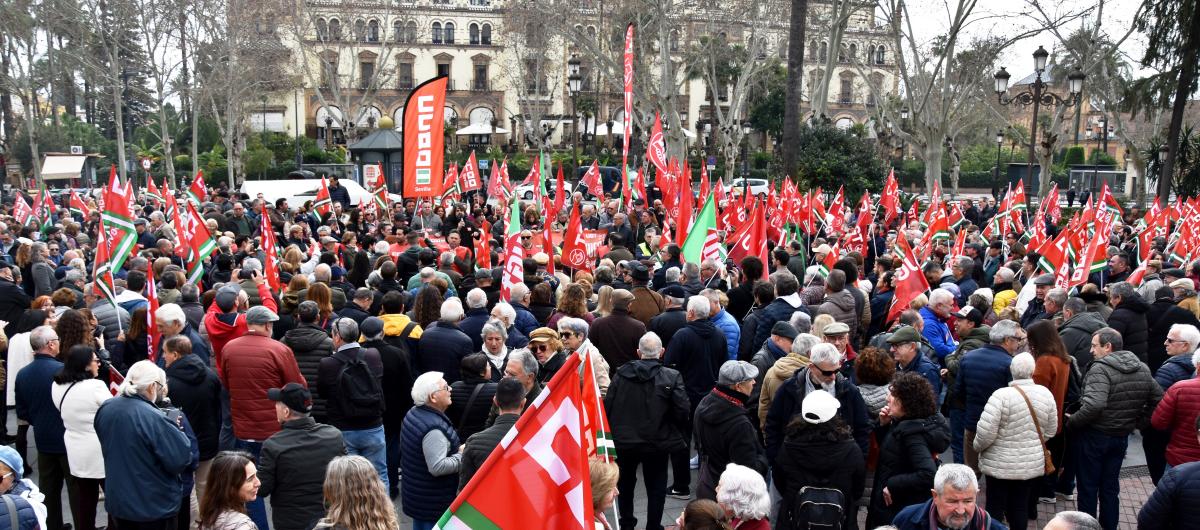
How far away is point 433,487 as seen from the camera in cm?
547

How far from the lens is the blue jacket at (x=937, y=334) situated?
7.89 meters

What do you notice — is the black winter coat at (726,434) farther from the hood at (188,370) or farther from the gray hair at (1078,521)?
the hood at (188,370)

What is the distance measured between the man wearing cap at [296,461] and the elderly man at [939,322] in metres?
4.83

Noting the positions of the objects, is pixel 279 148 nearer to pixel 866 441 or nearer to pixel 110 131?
pixel 110 131

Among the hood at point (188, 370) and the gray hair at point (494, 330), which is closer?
the hood at point (188, 370)

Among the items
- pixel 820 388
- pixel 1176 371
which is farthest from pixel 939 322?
pixel 820 388

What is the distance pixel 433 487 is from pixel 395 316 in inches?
92.8

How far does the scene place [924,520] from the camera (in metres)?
4.61

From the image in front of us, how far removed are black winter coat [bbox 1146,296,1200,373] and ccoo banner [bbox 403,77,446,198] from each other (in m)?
9.60

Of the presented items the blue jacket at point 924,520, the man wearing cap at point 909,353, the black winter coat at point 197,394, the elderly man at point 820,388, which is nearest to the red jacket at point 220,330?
the black winter coat at point 197,394

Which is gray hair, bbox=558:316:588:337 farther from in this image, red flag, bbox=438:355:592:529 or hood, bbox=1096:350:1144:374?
red flag, bbox=438:355:592:529

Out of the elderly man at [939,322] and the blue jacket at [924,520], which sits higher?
the elderly man at [939,322]

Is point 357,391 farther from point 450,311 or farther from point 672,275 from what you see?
point 672,275

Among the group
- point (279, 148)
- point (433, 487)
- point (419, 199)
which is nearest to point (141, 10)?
point (419, 199)
